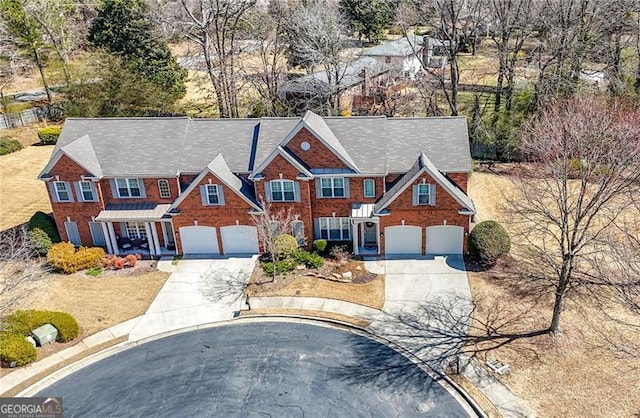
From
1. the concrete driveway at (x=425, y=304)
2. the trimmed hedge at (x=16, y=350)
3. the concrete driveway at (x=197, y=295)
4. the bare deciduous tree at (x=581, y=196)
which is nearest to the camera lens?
the bare deciduous tree at (x=581, y=196)

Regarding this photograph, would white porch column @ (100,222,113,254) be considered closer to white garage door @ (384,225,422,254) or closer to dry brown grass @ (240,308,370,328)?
dry brown grass @ (240,308,370,328)

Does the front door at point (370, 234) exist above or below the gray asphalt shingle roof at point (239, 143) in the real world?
below

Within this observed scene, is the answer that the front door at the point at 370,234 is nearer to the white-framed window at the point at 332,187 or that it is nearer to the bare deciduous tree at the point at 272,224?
the white-framed window at the point at 332,187

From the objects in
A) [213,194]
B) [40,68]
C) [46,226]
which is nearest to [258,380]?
[213,194]

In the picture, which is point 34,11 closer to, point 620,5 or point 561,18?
point 561,18

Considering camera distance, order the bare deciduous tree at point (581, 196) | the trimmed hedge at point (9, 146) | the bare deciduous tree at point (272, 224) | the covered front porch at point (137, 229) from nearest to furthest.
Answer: the bare deciduous tree at point (581, 196), the bare deciduous tree at point (272, 224), the covered front porch at point (137, 229), the trimmed hedge at point (9, 146)

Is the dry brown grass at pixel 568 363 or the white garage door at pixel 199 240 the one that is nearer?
the dry brown grass at pixel 568 363

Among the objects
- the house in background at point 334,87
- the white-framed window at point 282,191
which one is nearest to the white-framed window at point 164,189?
the white-framed window at point 282,191

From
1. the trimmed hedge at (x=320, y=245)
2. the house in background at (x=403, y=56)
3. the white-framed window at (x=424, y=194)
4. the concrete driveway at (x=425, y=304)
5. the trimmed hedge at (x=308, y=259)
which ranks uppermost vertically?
the house in background at (x=403, y=56)
